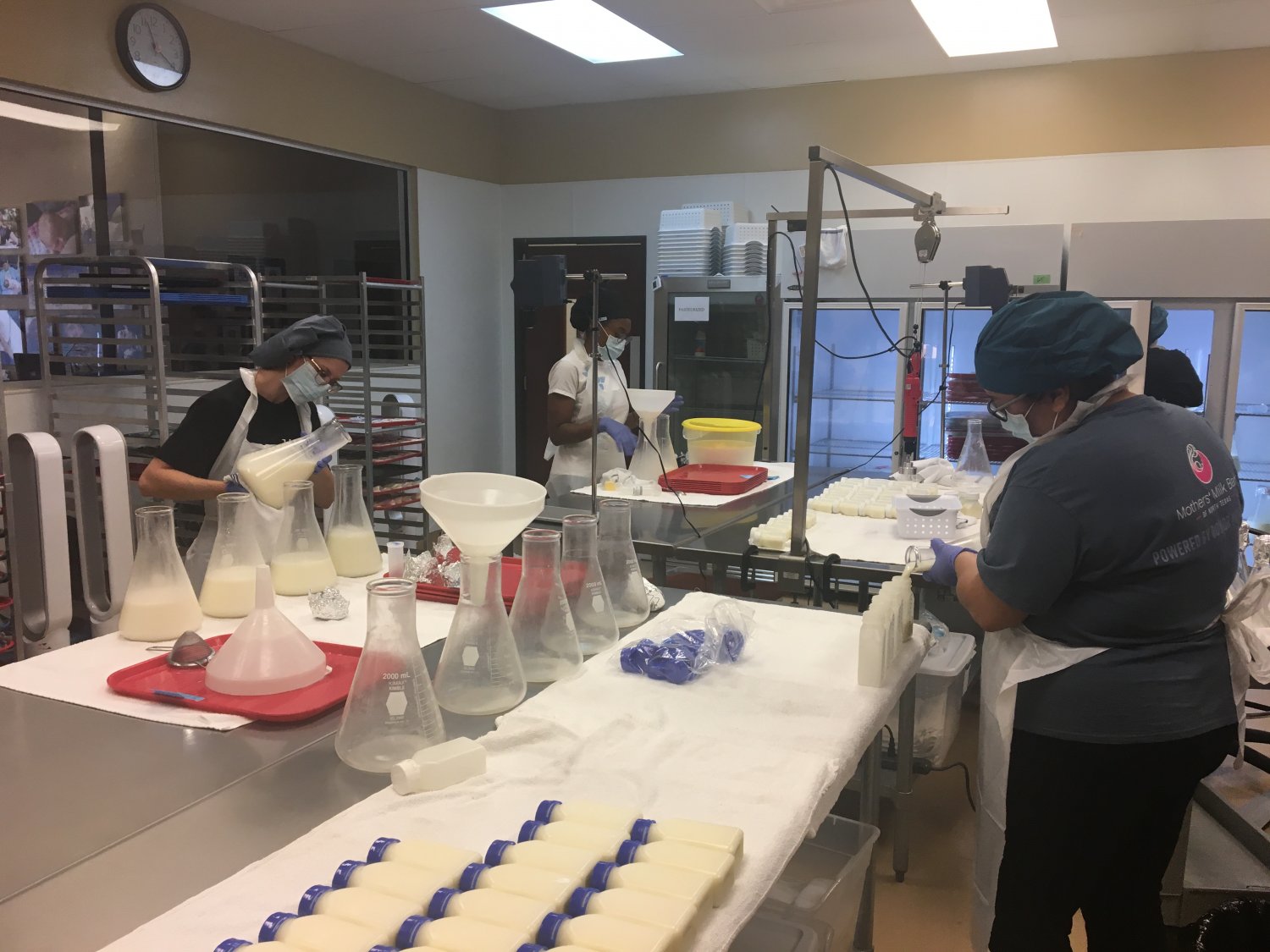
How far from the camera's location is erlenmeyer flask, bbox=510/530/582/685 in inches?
58.2

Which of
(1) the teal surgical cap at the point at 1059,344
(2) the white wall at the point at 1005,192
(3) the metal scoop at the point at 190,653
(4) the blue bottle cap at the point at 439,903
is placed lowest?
(4) the blue bottle cap at the point at 439,903

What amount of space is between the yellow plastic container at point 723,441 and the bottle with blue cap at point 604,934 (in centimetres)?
246

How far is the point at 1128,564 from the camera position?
1.55 metres

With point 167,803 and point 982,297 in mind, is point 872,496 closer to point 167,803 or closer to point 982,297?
point 982,297

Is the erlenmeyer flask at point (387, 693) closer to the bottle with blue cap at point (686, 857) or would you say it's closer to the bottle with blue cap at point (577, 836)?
the bottle with blue cap at point (577, 836)

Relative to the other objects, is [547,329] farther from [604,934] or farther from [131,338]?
[604,934]

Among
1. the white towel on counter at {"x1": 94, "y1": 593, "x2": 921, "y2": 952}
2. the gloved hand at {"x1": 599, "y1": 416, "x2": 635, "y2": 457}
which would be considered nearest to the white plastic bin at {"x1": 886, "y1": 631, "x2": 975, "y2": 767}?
the white towel on counter at {"x1": 94, "y1": 593, "x2": 921, "y2": 952}

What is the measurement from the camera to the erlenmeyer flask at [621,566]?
173cm

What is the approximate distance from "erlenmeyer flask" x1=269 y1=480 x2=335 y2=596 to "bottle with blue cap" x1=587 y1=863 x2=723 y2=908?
1135mm

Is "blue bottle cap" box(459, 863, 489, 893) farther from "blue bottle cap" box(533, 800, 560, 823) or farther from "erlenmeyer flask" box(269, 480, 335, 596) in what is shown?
"erlenmeyer flask" box(269, 480, 335, 596)

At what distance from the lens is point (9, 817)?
1079 mm

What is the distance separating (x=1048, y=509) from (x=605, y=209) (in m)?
4.71

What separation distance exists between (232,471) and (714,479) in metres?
1.48

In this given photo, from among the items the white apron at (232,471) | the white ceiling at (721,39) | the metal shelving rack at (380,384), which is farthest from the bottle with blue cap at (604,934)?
the white ceiling at (721,39)
